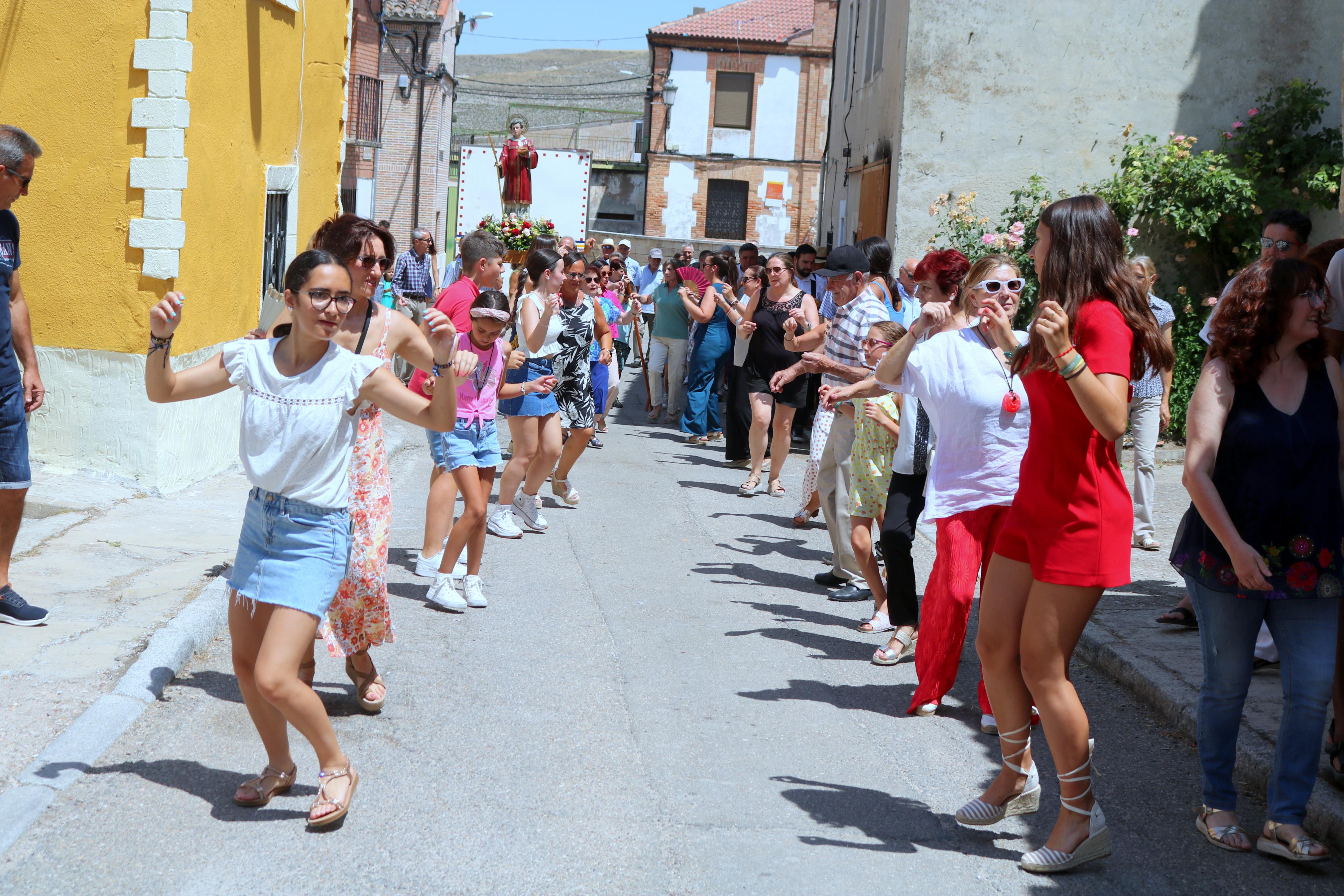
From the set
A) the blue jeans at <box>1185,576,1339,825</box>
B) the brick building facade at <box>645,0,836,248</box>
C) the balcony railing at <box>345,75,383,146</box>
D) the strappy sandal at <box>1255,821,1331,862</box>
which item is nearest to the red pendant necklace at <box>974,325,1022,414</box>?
the blue jeans at <box>1185,576,1339,825</box>

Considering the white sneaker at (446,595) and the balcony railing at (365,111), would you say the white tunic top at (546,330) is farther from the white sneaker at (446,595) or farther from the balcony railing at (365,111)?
the balcony railing at (365,111)

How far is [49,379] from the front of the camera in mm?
8820

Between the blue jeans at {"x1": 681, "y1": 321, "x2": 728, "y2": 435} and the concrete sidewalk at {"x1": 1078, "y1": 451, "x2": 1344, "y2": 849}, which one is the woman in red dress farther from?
the blue jeans at {"x1": 681, "y1": 321, "x2": 728, "y2": 435}

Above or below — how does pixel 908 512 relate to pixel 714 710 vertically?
above

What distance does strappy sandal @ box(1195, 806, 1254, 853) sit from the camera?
4249 millimetres

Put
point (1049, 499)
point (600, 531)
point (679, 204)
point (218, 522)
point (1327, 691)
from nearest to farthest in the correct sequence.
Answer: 1. point (1049, 499)
2. point (1327, 691)
3. point (218, 522)
4. point (600, 531)
5. point (679, 204)

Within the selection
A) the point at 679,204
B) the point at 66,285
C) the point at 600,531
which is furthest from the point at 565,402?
the point at 679,204

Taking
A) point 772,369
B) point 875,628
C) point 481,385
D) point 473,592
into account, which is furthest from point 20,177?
point 772,369

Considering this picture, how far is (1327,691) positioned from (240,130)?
28.3 feet

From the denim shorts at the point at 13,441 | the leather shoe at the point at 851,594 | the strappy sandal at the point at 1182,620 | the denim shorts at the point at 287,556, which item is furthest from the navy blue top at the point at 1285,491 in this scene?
the denim shorts at the point at 13,441

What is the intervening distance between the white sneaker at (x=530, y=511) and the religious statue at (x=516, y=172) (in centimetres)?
1542

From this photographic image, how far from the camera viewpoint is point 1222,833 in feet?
14.0

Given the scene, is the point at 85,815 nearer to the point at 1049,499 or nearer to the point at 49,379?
the point at 1049,499

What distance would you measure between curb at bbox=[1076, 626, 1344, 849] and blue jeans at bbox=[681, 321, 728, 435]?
810 cm
